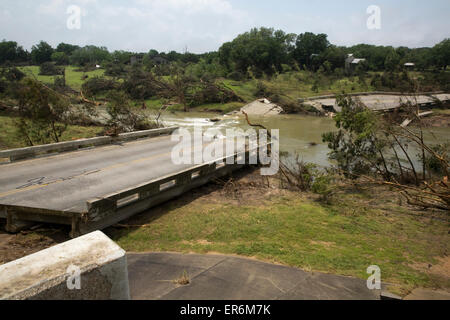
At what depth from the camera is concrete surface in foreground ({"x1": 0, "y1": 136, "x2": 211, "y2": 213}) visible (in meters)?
8.70

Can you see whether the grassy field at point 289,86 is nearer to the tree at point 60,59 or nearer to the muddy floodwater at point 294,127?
the muddy floodwater at point 294,127

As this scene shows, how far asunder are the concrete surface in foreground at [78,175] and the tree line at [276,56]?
144 feet

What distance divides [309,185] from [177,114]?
1054 inches

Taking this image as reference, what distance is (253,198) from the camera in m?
11.9

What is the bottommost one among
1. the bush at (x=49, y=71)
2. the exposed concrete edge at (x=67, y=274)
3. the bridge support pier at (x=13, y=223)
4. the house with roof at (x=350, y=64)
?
the bridge support pier at (x=13, y=223)

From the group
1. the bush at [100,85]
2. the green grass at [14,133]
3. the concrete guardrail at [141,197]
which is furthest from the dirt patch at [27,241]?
the bush at [100,85]

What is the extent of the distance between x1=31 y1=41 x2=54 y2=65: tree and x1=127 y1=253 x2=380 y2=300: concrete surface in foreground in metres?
98.3

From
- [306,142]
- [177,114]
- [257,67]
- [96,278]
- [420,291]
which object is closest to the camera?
[96,278]

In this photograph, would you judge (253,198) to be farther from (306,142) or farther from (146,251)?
(306,142)

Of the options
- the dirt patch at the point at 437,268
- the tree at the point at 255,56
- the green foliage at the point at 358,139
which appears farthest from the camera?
the tree at the point at 255,56

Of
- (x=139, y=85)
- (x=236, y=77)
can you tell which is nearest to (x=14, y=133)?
(x=139, y=85)

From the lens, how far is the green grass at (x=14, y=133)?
17.5m

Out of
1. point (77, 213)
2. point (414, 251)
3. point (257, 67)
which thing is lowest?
point (414, 251)
